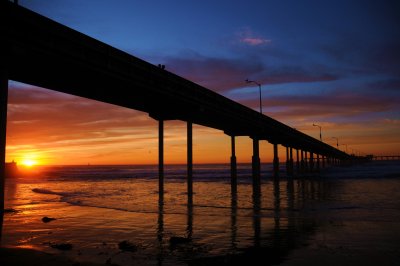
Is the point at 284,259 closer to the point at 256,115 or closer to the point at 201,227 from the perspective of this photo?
the point at 201,227

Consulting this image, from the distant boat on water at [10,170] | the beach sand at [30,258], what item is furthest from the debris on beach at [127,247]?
the distant boat on water at [10,170]

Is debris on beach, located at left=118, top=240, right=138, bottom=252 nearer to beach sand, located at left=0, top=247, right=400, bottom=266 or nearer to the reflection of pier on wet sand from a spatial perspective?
the reflection of pier on wet sand

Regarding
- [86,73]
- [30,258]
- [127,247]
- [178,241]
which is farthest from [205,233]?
[86,73]

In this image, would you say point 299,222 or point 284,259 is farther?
point 299,222

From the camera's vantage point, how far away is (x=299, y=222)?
18.8m

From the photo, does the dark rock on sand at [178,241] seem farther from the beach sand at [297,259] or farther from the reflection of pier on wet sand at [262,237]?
the beach sand at [297,259]

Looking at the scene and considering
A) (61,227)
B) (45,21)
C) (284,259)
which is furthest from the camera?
(45,21)

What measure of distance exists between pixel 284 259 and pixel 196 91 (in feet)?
92.2

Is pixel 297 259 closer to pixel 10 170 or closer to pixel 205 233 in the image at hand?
pixel 205 233

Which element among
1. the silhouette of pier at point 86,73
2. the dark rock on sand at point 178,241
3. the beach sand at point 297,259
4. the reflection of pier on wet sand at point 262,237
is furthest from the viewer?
the silhouette of pier at point 86,73

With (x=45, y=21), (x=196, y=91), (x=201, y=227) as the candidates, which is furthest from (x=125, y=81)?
(x=201, y=227)

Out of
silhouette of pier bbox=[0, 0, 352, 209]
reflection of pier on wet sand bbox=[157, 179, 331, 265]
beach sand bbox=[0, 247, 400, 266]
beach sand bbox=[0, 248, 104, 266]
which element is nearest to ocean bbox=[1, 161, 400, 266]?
reflection of pier on wet sand bbox=[157, 179, 331, 265]

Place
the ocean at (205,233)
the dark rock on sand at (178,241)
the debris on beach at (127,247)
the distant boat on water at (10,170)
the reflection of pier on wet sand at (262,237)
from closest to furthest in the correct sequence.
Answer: the reflection of pier on wet sand at (262,237), the ocean at (205,233), the debris on beach at (127,247), the dark rock on sand at (178,241), the distant boat on water at (10,170)

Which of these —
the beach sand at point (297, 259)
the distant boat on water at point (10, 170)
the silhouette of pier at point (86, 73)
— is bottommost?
the beach sand at point (297, 259)
